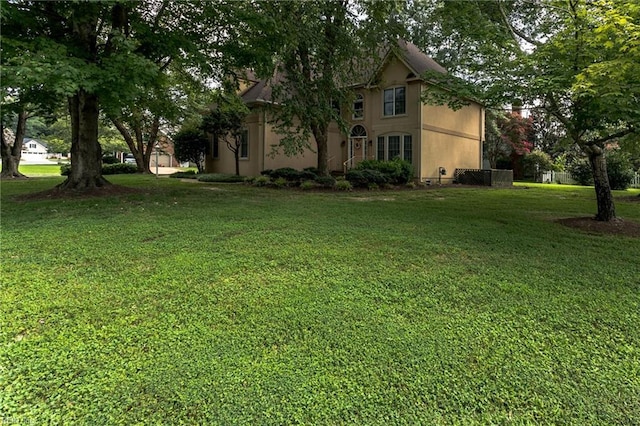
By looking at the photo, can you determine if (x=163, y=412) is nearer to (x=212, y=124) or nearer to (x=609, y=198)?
(x=609, y=198)

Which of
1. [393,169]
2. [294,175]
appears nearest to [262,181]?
[294,175]

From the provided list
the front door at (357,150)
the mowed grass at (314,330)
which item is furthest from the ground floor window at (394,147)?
the mowed grass at (314,330)

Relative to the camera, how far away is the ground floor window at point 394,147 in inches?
705

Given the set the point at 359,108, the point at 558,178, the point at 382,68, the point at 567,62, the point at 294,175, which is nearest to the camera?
the point at 567,62

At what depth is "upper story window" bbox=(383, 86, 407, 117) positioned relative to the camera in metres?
17.9

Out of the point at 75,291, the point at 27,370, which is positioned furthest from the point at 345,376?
the point at 75,291

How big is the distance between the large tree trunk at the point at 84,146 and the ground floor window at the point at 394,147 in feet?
40.8

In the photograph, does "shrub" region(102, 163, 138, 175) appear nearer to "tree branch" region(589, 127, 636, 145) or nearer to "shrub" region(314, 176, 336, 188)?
"shrub" region(314, 176, 336, 188)

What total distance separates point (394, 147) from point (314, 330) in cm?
1653

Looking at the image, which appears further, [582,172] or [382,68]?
[582,172]

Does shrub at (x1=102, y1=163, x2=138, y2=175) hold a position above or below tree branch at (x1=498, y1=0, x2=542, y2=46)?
below

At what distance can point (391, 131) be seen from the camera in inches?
722

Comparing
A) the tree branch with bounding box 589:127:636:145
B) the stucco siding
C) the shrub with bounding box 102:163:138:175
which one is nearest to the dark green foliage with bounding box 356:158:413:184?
the stucco siding

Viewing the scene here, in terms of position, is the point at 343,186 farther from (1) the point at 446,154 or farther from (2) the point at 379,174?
(1) the point at 446,154
